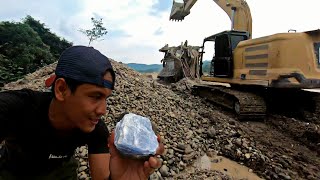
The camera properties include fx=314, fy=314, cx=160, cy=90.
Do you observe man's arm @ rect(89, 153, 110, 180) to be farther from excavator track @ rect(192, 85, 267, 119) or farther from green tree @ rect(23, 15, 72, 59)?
green tree @ rect(23, 15, 72, 59)

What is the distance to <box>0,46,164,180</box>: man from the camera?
137 centimetres

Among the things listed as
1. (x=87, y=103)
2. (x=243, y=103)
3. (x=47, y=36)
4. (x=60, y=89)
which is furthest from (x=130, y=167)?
(x=47, y=36)

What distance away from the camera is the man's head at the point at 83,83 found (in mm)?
1375

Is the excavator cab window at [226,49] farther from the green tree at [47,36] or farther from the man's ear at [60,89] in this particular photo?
the green tree at [47,36]

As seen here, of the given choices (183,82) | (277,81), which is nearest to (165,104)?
(277,81)

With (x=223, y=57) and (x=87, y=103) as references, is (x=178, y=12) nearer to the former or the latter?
(x=223, y=57)

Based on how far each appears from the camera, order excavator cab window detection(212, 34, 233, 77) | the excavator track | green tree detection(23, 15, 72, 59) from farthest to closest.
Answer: green tree detection(23, 15, 72, 59), excavator cab window detection(212, 34, 233, 77), the excavator track

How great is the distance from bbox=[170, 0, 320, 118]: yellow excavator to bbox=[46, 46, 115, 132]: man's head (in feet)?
18.7

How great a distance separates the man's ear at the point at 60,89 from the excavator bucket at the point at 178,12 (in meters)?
11.5

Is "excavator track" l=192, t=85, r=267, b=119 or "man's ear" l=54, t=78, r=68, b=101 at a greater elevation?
"man's ear" l=54, t=78, r=68, b=101

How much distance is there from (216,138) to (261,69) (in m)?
2.23

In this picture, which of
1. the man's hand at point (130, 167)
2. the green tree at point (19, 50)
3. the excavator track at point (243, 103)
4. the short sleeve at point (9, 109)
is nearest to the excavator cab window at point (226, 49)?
the excavator track at point (243, 103)

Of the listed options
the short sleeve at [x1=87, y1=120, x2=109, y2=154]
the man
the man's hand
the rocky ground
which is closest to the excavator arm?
the rocky ground

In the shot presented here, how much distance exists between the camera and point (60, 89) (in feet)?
4.70
